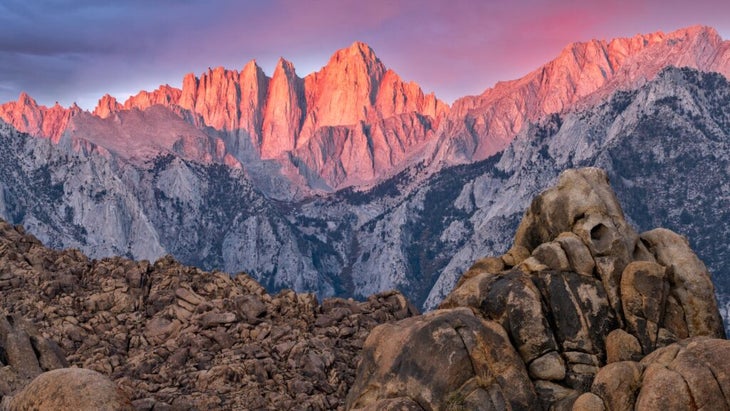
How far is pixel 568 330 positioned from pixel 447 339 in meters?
7.31

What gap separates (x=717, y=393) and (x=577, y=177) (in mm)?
19581

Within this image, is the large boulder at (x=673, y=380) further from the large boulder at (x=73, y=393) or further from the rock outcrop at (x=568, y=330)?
the large boulder at (x=73, y=393)

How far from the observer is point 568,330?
140ft

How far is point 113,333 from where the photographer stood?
63.4 m

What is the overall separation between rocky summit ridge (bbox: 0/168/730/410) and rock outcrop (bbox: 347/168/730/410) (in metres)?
0.08

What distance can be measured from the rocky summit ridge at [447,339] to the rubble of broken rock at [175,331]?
14 cm

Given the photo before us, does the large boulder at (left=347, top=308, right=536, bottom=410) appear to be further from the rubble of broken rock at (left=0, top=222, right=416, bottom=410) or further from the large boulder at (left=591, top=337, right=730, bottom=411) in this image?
the rubble of broken rock at (left=0, top=222, right=416, bottom=410)

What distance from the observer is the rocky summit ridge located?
36719mm

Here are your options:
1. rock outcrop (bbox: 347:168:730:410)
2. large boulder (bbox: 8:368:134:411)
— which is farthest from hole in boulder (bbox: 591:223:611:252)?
large boulder (bbox: 8:368:134:411)

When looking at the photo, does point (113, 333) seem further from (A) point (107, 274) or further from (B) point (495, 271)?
(B) point (495, 271)

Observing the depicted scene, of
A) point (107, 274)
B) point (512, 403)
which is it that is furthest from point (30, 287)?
point (512, 403)

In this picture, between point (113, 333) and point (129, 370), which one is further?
point (113, 333)

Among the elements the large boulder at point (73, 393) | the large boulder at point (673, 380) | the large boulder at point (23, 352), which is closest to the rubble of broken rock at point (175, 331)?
the large boulder at point (23, 352)

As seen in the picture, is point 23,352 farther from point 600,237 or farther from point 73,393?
point 600,237
